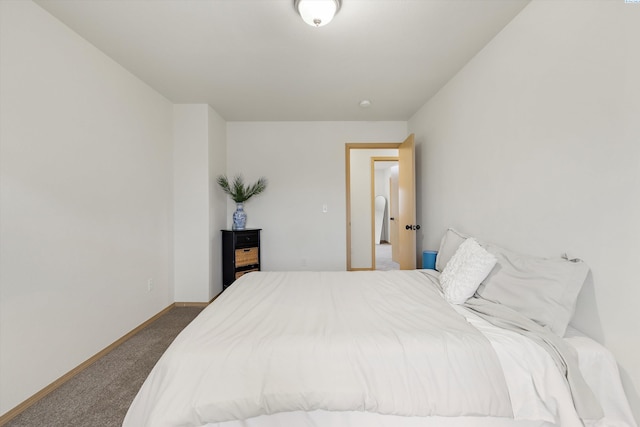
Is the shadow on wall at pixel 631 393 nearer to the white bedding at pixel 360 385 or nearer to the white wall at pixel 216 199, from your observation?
the white bedding at pixel 360 385

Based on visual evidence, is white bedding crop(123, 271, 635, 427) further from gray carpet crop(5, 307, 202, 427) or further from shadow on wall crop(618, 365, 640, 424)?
gray carpet crop(5, 307, 202, 427)

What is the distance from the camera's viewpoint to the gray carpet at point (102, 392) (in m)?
1.42

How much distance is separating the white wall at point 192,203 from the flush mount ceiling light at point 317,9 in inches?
82.8

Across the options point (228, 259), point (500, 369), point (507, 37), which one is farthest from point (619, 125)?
point (228, 259)

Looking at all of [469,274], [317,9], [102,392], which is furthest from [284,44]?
[102,392]

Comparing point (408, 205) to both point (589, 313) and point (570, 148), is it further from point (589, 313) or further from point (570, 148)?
point (589, 313)

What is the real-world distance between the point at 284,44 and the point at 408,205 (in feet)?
7.47

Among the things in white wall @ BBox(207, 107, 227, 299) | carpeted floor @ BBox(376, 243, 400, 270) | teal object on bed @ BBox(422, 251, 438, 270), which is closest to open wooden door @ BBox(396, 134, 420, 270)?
teal object on bed @ BBox(422, 251, 438, 270)

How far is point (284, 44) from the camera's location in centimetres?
193

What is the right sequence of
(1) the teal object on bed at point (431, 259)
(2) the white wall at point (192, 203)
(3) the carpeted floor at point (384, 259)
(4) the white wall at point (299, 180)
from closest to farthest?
(1) the teal object on bed at point (431, 259) < (2) the white wall at point (192, 203) < (4) the white wall at point (299, 180) < (3) the carpeted floor at point (384, 259)

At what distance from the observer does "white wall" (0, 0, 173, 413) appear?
1.47 metres

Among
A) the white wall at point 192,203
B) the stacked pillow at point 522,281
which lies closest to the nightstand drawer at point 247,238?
the white wall at point 192,203

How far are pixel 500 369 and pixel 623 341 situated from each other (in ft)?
1.95

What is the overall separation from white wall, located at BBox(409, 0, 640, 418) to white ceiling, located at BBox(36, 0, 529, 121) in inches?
15.3
